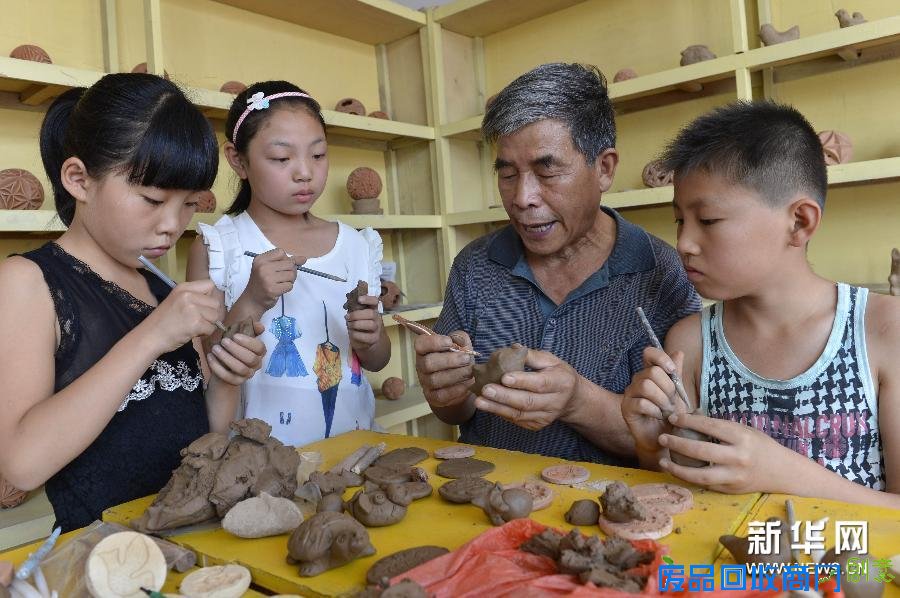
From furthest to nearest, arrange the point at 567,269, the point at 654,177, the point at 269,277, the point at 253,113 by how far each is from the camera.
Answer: the point at 654,177
the point at 253,113
the point at 567,269
the point at 269,277

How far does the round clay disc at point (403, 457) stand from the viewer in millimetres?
1407

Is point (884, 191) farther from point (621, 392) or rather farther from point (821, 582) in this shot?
point (821, 582)

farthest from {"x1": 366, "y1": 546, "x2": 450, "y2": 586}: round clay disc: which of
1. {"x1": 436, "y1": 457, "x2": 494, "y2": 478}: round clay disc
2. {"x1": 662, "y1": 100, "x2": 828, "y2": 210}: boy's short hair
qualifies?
{"x1": 662, "y1": 100, "x2": 828, "y2": 210}: boy's short hair

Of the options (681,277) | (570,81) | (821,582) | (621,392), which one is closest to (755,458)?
(821,582)

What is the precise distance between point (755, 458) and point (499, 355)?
51 cm

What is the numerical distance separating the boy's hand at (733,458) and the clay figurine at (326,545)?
58 centimetres

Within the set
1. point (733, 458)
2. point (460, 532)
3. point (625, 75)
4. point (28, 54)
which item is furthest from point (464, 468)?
point (625, 75)

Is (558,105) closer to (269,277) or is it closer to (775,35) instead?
(269,277)

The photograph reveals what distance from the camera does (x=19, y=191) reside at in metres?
2.18

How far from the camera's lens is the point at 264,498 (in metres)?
1.13

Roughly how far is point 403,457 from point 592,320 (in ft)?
2.22

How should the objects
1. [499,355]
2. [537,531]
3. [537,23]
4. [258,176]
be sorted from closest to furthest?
[537,531], [499,355], [258,176], [537,23]

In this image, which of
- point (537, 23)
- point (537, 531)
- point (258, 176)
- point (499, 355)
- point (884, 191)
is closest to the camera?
point (537, 531)

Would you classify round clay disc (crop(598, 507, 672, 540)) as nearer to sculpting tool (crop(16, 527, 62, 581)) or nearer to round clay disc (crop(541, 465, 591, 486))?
round clay disc (crop(541, 465, 591, 486))
